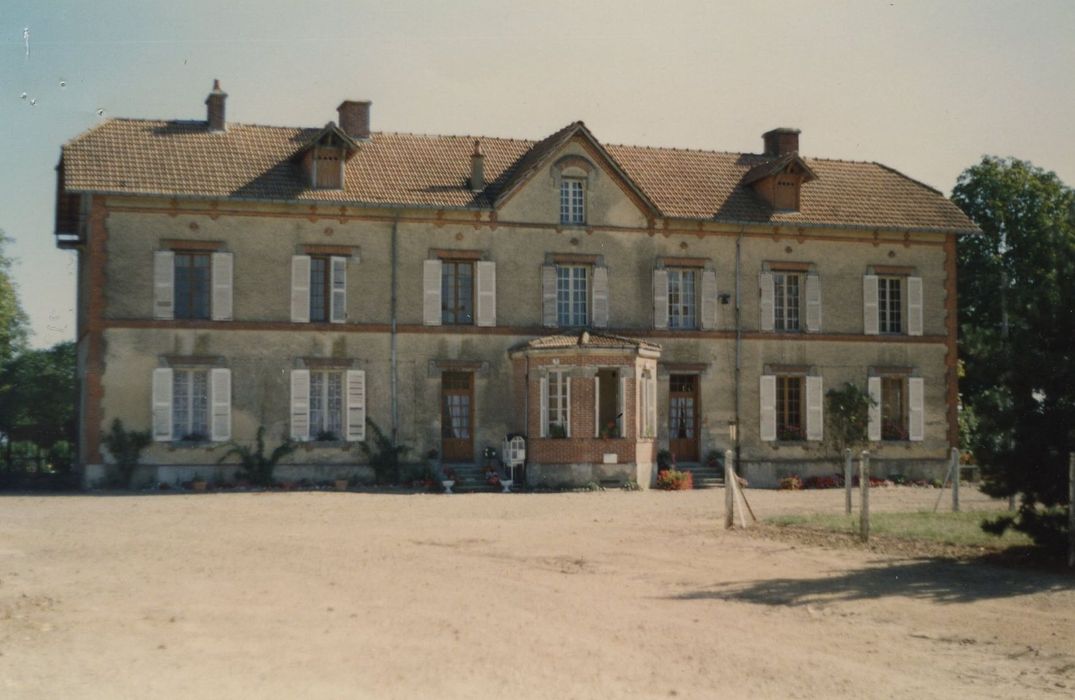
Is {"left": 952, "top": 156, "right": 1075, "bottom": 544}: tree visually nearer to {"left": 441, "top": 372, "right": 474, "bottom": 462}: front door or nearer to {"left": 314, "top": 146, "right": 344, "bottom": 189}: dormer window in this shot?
{"left": 441, "top": 372, "right": 474, "bottom": 462}: front door

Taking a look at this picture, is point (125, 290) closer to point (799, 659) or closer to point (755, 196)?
point (755, 196)

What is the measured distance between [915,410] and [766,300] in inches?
191

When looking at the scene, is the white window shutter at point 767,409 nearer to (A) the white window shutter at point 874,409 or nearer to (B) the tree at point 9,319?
(A) the white window shutter at point 874,409

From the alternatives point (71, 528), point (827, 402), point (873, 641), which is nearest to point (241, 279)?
point (71, 528)

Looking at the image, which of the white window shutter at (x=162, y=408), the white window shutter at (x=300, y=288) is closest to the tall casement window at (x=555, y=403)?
the white window shutter at (x=300, y=288)

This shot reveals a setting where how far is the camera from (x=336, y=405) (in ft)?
86.5

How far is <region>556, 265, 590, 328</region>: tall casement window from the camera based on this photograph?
27875 mm

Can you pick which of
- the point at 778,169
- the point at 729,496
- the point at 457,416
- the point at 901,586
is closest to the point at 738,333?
the point at 778,169

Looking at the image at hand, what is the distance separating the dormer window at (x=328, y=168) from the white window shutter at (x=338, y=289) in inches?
67.6

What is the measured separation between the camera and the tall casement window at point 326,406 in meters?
26.2

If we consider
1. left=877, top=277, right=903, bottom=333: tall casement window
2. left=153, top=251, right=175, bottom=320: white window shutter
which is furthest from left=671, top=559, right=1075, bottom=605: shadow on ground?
left=877, top=277, right=903, bottom=333: tall casement window

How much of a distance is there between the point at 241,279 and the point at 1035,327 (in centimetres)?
1701

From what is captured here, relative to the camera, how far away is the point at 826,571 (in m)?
13.4

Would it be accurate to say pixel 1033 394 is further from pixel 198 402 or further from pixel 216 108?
pixel 216 108
